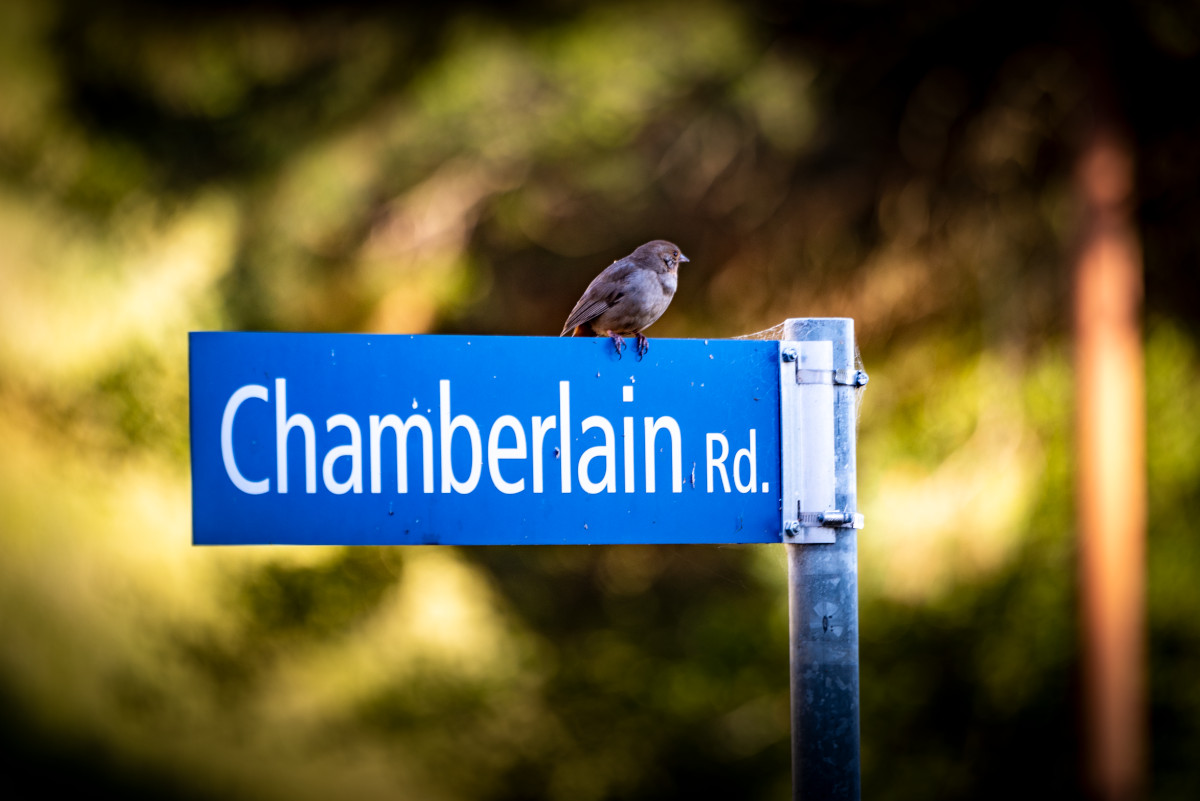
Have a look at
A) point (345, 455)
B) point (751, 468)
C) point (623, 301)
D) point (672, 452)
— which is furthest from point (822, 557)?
point (623, 301)

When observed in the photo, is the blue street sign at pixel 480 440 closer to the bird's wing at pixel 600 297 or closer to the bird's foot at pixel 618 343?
the bird's foot at pixel 618 343

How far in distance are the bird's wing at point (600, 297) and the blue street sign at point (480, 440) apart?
3.96ft

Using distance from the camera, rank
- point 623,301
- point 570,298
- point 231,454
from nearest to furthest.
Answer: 1. point 231,454
2. point 623,301
3. point 570,298

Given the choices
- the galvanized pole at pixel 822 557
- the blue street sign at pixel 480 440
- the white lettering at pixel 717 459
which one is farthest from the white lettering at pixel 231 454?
the galvanized pole at pixel 822 557

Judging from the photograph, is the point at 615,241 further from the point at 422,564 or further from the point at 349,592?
the point at 349,592

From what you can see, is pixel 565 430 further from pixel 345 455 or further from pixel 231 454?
pixel 231 454

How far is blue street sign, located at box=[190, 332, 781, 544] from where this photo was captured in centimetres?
167

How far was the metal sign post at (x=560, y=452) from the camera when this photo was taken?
1646 mm

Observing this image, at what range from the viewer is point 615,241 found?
5273 mm

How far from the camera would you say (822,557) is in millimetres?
1658

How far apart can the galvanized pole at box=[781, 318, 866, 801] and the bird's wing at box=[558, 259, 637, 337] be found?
130cm

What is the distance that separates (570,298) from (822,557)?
148 inches

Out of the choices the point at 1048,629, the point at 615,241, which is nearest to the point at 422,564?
the point at 615,241

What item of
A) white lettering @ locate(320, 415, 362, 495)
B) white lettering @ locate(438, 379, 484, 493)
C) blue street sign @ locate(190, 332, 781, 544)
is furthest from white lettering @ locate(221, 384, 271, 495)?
white lettering @ locate(438, 379, 484, 493)
